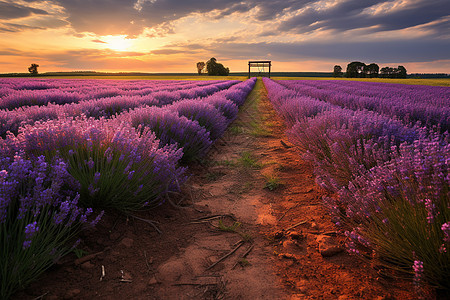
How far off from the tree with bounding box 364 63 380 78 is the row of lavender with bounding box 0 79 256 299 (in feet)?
297

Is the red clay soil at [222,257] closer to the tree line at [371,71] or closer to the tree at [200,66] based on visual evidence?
the tree line at [371,71]

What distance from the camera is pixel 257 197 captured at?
2855 millimetres

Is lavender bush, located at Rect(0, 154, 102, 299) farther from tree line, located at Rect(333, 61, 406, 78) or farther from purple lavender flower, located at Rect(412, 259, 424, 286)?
tree line, located at Rect(333, 61, 406, 78)

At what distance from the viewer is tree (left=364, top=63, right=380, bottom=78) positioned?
7650cm

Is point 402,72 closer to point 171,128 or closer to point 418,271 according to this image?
point 171,128

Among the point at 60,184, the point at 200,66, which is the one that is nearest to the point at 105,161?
the point at 60,184

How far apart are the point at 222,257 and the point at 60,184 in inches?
48.0

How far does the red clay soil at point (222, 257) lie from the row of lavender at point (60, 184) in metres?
0.15

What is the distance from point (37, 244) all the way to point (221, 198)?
69.8 inches

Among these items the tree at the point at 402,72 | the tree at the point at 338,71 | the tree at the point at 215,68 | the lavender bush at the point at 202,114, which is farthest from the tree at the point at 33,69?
the tree at the point at 402,72

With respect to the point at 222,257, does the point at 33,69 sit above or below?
above

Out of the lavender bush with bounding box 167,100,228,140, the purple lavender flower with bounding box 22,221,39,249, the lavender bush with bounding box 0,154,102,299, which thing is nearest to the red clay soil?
the lavender bush with bounding box 0,154,102,299

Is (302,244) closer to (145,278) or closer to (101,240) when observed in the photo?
(145,278)

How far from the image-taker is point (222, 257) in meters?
1.81
